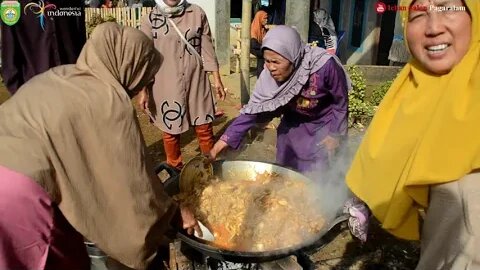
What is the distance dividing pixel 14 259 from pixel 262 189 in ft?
4.96

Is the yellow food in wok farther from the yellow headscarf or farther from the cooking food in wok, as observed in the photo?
the yellow headscarf

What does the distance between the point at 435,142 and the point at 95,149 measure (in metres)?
1.40

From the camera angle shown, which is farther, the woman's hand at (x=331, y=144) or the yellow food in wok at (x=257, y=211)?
the woman's hand at (x=331, y=144)

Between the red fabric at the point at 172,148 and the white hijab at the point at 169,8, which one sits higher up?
the white hijab at the point at 169,8

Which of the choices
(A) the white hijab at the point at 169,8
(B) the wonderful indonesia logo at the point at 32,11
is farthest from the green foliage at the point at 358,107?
(B) the wonderful indonesia logo at the point at 32,11

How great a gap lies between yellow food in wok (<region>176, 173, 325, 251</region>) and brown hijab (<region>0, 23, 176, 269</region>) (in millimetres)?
451

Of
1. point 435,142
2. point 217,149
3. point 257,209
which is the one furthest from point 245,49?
point 435,142

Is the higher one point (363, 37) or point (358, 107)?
point (363, 37)

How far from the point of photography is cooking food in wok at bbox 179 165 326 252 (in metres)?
2.44

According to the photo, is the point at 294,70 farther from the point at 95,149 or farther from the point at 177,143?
the point at 177,143

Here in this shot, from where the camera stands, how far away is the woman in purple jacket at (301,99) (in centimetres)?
310

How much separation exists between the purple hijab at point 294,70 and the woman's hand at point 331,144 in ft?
1.41

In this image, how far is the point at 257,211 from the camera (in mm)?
2709

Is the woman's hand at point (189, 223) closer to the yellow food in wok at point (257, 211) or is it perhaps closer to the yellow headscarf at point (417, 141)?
the yellow food in wok at point (257, 211)
